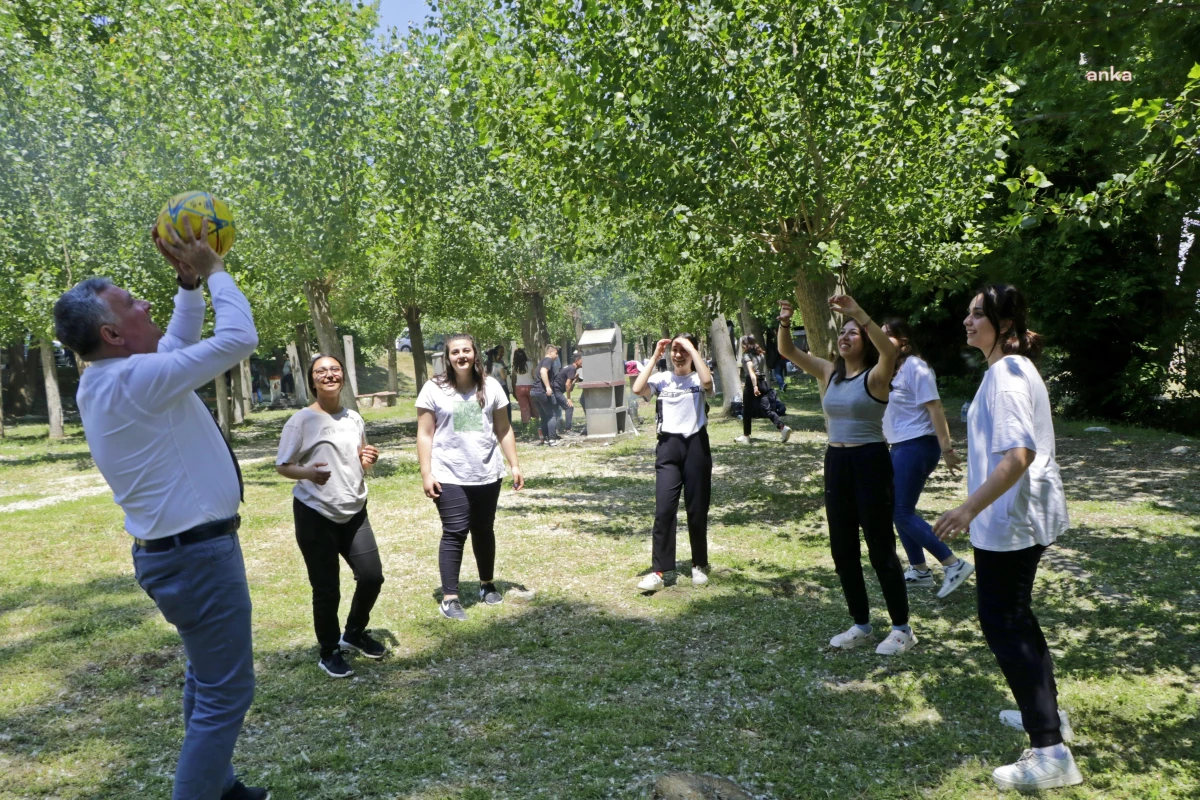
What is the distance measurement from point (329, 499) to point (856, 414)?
9.67 ft

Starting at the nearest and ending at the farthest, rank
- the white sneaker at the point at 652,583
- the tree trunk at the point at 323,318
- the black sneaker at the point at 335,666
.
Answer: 1. the black sneaker at the point at 335,666
2. the white sneaker at the point at 652,583
3. the tree trunk at the point at 323,318

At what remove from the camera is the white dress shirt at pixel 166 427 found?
2959 mm

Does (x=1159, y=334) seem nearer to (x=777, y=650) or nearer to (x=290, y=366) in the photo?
(x=777, y=650)

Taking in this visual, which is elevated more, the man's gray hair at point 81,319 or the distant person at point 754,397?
the man's gray hair at point 81,319

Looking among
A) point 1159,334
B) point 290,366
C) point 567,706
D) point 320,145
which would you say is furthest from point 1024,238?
point 290,366

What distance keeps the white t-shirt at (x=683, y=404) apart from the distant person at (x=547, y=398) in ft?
36.7

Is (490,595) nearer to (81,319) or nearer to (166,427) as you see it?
(166,427)

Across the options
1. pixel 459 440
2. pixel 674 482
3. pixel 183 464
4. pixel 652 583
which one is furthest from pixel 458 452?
pixel 183 464

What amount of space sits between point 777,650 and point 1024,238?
13453mm

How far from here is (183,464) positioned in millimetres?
3109

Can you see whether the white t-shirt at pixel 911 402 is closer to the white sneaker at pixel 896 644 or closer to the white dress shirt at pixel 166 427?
the white sneaker at pixel 896 644

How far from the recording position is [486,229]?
18.7 meters

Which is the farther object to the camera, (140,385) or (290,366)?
(290,366)

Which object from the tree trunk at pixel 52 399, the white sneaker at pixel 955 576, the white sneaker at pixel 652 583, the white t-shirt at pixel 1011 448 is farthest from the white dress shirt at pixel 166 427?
the tree trunk at pixel 52 399
